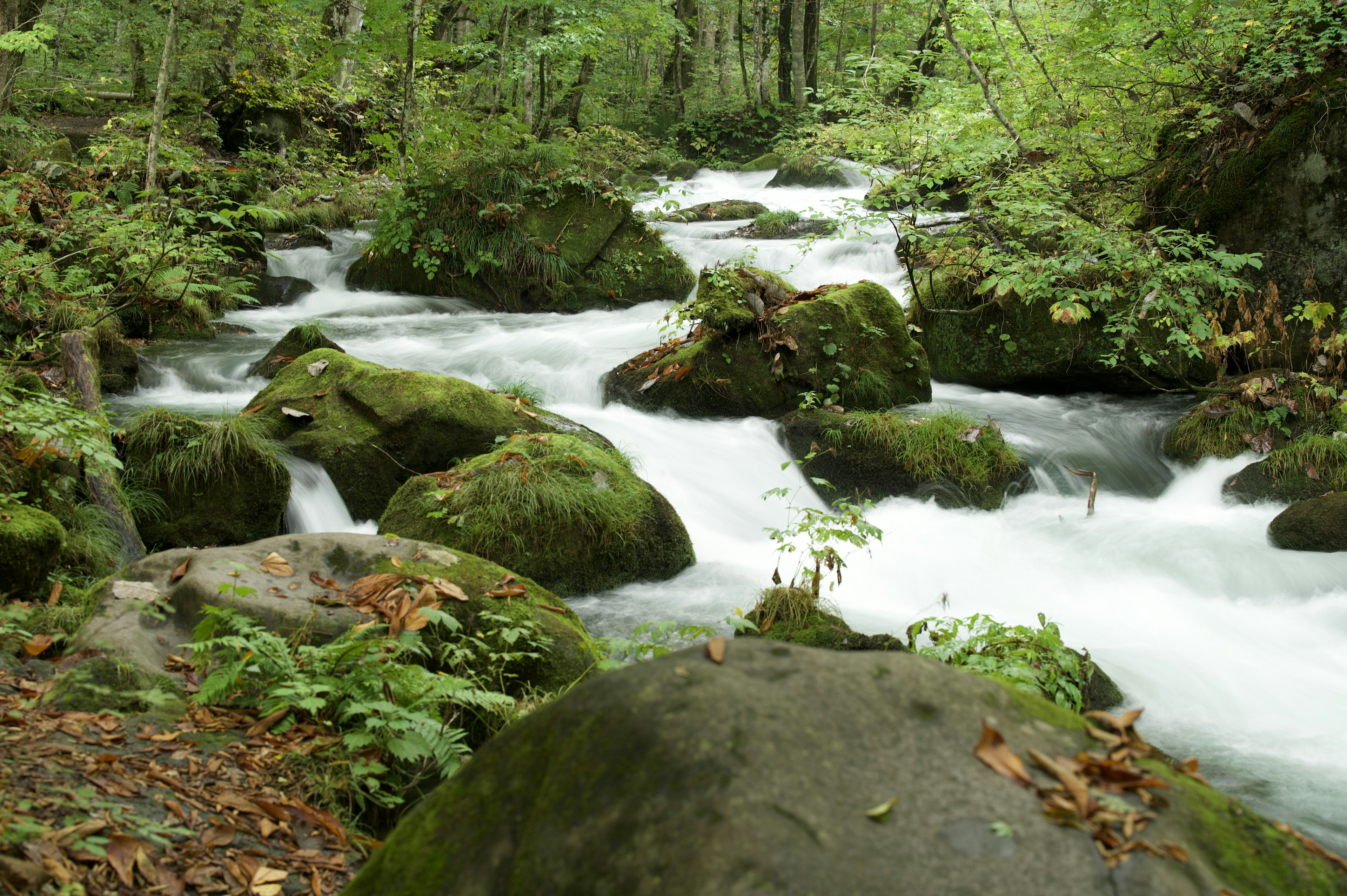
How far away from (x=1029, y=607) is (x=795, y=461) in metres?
2.21

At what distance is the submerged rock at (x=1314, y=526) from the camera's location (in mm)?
6184

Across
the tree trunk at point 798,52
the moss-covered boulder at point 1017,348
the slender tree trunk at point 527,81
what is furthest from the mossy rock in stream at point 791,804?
the tree trunk at point 798,52

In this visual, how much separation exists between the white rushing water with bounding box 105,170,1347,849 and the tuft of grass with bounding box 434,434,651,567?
0.42 m

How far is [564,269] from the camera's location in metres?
12.2

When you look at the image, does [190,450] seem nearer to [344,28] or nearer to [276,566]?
[276,566]

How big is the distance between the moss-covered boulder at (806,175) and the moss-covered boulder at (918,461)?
12.7 m

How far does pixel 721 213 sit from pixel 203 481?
12861 mm

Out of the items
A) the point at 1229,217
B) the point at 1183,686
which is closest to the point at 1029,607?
the point at 1183,686

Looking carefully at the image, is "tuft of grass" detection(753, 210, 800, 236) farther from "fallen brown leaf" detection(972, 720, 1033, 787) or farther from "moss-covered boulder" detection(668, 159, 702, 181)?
"fallen brown leaf" detection(972, 720, 1033, 787)

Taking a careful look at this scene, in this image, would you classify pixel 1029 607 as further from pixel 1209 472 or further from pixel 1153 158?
pixel 1153 158

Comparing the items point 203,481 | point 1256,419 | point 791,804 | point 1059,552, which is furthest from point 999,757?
point 1256,419

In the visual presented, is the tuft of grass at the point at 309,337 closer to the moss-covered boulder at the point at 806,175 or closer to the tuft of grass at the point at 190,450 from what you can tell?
the tuft of grass at the point at 190,450

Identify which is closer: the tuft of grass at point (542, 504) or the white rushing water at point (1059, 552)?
the white rushing water at point (1059, 552)

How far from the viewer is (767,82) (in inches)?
1136
